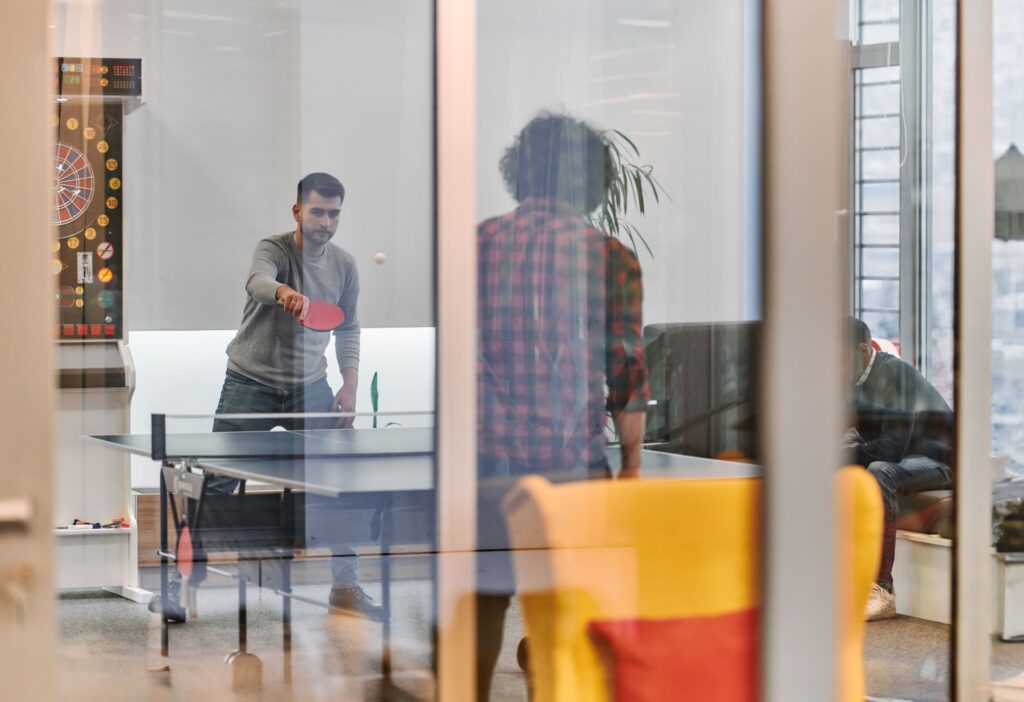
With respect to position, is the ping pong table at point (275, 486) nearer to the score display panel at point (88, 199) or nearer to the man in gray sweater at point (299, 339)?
the man in gray sweater at point (299, 339)

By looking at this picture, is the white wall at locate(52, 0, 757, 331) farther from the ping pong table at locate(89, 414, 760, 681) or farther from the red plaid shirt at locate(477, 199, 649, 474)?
the ping pong table at locate(89, 414, 760, 681)

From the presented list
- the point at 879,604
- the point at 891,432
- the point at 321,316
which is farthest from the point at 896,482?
the point at 321,316

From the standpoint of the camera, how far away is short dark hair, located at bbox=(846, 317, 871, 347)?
2.21 m

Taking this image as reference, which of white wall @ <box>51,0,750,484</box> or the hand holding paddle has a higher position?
white wall @ <box>51,0,750,484</box>

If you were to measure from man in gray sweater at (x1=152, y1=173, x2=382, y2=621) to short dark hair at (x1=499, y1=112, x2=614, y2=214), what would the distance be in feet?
0.95

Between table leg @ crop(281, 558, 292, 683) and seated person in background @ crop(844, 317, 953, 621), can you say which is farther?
seated person in background @ crop(844, 317, 953, 621)

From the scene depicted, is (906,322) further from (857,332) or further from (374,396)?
(374,396)

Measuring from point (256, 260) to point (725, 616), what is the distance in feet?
3.25

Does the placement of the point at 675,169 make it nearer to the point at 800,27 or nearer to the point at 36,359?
the point at 800,27

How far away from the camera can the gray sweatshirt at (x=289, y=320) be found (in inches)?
74.2

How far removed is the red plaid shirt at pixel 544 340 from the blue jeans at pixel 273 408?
0.85 feet

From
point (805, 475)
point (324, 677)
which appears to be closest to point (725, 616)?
point (805, 475)

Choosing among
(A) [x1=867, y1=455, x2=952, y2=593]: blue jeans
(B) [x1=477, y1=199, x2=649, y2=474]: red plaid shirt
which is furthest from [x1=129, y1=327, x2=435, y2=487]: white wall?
(A) [x1=867, y1=455, x2=952, y2=593]: blue jeans

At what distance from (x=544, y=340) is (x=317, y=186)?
1.45 ft
